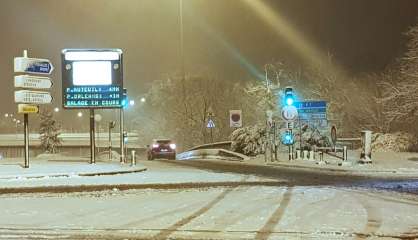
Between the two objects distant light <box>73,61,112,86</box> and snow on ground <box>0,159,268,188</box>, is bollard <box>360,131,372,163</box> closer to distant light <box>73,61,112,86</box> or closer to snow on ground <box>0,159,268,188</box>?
snow on ground <box>0,159,268,188</box>

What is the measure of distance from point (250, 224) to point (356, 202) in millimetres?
A: 4231

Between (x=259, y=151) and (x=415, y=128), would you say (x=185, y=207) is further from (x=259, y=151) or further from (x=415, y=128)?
(x=415, y=128)

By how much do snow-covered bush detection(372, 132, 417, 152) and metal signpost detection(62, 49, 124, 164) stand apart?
17767 mm

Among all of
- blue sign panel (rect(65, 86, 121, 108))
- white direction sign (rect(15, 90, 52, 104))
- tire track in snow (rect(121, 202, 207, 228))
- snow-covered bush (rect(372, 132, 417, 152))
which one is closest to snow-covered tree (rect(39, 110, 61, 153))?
snow-covered bush (rect(372, 132, 417, 152))

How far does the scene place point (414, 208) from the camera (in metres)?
14.4

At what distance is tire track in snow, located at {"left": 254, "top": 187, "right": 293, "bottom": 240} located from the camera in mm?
11133

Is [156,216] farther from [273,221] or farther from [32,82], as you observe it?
[32,82]

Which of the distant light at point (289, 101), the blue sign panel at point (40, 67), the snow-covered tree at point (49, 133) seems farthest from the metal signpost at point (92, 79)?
the snow-covered tree at point (49, 133)

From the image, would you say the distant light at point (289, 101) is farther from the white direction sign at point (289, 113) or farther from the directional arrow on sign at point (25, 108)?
the directional arrow on sign at point (25, 108)

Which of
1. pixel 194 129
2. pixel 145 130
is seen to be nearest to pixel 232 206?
pixel 194 129

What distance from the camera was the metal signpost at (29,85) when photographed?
90.2 feet

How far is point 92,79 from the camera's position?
3033 centimetres

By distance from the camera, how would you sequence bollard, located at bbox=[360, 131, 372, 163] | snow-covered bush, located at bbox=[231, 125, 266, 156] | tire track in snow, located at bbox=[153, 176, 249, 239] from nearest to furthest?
tire track in snow, located at bbox=[153, 176, 249, 239], bollard, located at bbox=[360, 131, 372, 163], snow-covered bush, located at bbox=[231, 125, 266, 156]

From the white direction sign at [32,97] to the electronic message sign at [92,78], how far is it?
1.42 m
